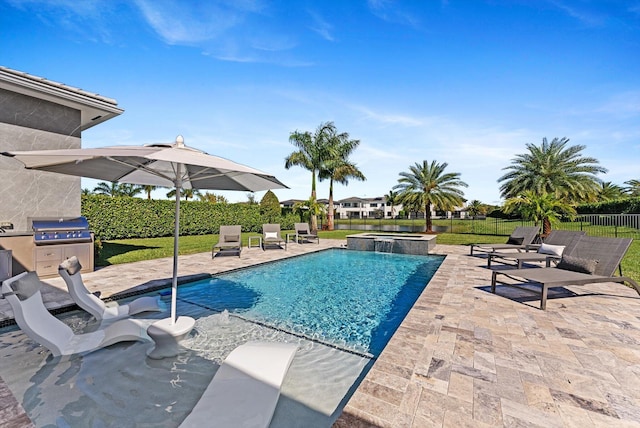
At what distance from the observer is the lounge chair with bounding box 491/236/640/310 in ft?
15.5

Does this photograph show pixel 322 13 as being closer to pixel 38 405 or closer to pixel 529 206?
pixel 38 405

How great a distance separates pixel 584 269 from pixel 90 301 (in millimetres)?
8369

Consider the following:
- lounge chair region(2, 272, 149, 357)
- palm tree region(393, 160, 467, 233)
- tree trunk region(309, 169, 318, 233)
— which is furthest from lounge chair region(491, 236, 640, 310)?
tree trunk region(309, 169, 318, 233)

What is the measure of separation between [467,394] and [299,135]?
25.1 m

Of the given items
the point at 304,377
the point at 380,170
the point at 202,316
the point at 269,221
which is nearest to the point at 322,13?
the point at 202,316

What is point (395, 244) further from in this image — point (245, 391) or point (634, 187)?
point (634, 187)

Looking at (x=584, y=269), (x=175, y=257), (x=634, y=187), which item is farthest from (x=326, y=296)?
(x=634, y=187)

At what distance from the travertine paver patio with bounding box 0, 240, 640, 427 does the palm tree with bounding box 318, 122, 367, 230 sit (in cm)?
2094

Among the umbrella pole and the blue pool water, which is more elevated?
the umbrella pole

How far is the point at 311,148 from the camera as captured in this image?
2555cm

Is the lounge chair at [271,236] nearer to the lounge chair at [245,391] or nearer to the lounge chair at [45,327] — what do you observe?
the lounge chair at [45,327]

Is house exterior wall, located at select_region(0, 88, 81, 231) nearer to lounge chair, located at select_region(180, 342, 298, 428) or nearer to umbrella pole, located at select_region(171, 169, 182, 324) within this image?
umbrella pole, located at select_region(171, 169, 182, 324)

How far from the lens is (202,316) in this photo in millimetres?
4891

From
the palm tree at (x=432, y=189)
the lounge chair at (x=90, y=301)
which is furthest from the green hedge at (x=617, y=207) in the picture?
the lounge chair at (x=90, y=301)
